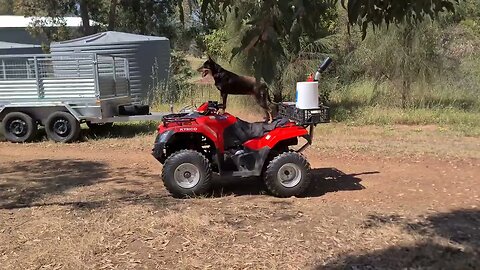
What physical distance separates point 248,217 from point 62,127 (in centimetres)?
655

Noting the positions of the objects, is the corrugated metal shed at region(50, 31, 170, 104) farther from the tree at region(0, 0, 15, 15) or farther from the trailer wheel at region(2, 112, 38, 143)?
the tree at region(0, 0, 15, 15)

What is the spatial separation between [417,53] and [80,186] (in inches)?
372

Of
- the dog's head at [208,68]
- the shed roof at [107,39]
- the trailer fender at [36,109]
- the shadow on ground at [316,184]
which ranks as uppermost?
the shed roof at [107,39]

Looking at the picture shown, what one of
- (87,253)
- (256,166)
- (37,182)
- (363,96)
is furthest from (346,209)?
(363,96)

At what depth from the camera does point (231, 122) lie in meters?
6.39

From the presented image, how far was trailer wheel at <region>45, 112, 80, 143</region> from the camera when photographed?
10539 mm

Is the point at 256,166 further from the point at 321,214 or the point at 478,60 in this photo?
the point at 478,60

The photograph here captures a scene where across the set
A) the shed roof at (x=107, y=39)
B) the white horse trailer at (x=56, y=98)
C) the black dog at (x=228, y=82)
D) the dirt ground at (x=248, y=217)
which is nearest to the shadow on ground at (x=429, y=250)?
the dirt ground at (x=248, y=217)

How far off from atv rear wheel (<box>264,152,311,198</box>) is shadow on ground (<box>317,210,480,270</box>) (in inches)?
44.2

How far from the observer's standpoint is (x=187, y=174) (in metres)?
6.17

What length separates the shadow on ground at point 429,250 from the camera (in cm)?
406

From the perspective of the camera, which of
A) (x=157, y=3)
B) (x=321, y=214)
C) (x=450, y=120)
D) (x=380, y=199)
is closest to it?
(x=321, y=214)

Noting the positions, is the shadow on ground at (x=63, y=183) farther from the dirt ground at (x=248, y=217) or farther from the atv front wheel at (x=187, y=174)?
the atv front wheel at (x=187, y=174)

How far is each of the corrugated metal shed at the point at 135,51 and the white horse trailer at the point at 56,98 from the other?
3437 mm
